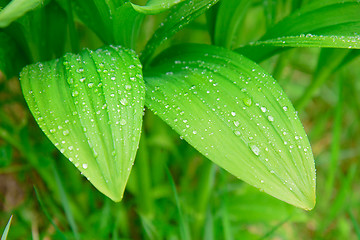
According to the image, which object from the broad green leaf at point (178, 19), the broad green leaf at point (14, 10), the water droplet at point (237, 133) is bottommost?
the water droplet at point (237, 133)

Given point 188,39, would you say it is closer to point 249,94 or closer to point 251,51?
point 251,51

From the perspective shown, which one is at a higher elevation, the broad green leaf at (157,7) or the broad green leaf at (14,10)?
the broad green leaf at (14,10)

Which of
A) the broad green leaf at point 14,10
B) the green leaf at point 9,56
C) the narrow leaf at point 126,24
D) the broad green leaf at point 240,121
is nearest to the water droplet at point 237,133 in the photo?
the broad green leaf at point 240,121

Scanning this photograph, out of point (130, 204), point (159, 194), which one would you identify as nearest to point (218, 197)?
point (159, 194)

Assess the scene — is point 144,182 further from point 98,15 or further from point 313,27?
point 313,27

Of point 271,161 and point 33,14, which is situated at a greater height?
point 33,14

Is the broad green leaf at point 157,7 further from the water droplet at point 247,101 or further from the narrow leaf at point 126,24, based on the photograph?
the water droplet at point 247,101
